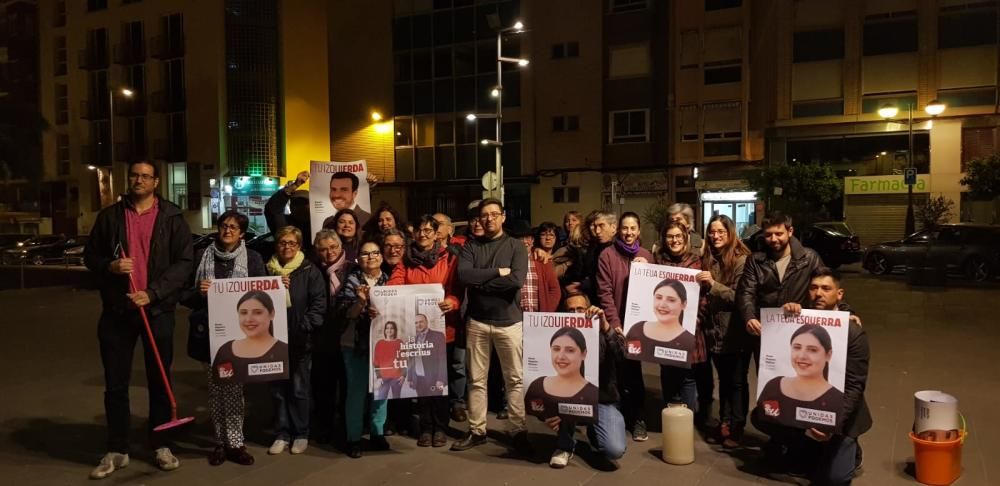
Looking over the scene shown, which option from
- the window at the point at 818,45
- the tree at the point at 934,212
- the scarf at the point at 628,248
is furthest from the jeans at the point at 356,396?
the window at the point at 818,45

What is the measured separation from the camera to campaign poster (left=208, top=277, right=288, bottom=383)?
534cm

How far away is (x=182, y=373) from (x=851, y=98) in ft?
90.2

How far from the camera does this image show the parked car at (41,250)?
1148 inches

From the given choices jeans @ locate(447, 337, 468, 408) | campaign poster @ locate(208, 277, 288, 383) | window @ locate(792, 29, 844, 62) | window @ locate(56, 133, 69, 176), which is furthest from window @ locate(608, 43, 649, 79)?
window @ locate(56, 133, 69, 176)

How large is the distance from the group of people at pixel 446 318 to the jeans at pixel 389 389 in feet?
0.04

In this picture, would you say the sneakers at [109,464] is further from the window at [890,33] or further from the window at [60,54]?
the window at [60,54]

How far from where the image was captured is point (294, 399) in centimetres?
570

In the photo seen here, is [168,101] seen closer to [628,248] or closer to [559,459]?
[628,248]

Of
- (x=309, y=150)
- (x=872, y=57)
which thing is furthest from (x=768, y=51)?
(x=309, y=150)

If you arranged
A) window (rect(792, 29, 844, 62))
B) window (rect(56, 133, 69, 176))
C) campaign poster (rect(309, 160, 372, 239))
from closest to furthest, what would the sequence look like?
campaign poster (rect(309, 160, 372, 239)) < window (rect(792, 29, 844, 62)) < window (rect(56, 133, 69, 176))

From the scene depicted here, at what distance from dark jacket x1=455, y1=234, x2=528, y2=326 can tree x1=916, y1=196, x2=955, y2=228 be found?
75.2ft

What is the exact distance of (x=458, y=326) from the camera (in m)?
6.01

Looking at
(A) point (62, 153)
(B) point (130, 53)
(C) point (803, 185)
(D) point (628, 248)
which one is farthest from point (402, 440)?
(A) point (62, 153)

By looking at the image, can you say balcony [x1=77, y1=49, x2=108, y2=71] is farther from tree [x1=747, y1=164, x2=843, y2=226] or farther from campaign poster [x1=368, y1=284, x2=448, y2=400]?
campaign poster [x1=368, y1=284, x2=448, y2=400]
